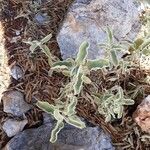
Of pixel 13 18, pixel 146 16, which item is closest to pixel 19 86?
pixel 13 18

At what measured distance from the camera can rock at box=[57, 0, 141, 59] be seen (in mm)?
1735

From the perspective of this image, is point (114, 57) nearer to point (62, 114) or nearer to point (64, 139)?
point (62, 114)

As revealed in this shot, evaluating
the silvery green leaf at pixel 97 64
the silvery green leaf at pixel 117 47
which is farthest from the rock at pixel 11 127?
the silvery green leaf at pixel 117 47

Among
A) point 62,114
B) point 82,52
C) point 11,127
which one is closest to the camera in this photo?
point 82,52

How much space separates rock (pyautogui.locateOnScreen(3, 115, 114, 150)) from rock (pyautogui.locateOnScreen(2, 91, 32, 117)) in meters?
0.10

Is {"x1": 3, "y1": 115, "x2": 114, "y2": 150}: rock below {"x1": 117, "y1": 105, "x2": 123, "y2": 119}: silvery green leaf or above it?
below

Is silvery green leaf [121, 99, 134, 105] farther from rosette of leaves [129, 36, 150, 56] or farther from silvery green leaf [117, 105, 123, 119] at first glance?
rosette of leaves [129, 36, 150, 56]

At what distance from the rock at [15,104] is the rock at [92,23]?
0.28 m

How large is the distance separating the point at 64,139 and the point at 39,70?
0.35m

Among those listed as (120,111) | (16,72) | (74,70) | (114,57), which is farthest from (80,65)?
(16,72)

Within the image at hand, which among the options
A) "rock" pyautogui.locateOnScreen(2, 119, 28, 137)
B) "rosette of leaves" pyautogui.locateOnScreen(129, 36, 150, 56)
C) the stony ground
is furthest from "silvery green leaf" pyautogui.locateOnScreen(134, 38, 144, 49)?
"rock" pyautogui.locateOnScreen(2, 119, 28, 137)

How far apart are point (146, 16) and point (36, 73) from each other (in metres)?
0.62

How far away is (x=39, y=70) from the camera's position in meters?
1.77

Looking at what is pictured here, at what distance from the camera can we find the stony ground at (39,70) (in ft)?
5.64
